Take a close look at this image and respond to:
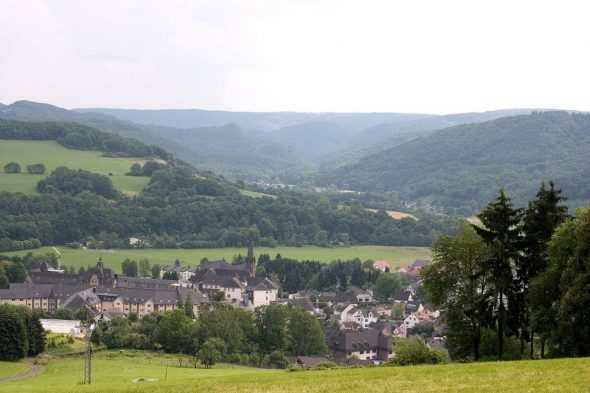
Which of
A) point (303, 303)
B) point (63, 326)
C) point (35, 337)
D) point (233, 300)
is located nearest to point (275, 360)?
point (35, 337)

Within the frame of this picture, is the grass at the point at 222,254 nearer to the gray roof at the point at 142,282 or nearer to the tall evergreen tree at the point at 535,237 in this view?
the gray roof at the point at 142,282

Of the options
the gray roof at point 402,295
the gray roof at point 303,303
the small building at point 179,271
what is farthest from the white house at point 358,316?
the small building at point 179,271

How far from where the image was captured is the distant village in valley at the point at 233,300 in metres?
84.2

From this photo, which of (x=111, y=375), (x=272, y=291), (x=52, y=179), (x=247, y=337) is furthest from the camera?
(x=52, y=179)

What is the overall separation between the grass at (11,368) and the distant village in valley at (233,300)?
594 inches

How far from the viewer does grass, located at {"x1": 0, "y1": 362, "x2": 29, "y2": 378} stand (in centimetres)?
5879

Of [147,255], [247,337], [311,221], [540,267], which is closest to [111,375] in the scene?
[247,337]

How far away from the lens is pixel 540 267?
115 feet

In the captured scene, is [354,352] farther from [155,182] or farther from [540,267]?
[155,182]

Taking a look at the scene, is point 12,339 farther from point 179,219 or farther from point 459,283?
point 179,219

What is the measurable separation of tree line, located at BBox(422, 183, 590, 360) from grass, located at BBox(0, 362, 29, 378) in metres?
33.5

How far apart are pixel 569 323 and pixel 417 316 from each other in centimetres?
7149

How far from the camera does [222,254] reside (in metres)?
152

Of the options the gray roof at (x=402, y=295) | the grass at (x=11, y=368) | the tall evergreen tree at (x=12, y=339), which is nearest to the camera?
the grass at (x=11, y=368)
